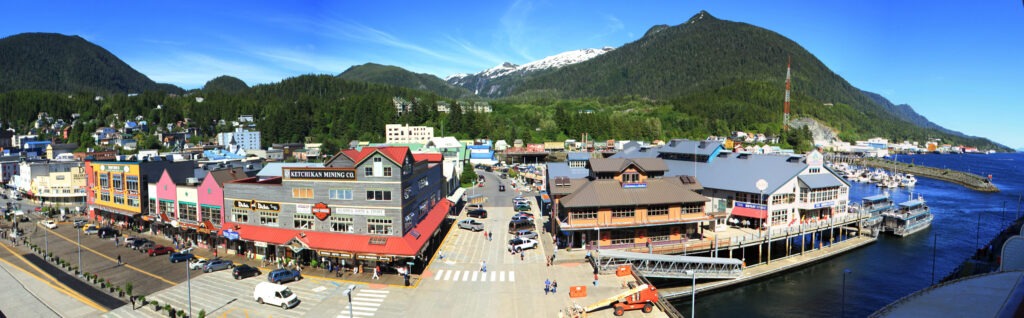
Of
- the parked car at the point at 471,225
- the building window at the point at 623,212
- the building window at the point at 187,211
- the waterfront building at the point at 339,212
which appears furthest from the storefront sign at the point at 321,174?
the building window at the point at 623,212

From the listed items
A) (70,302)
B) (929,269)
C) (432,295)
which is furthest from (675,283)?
(70,302)

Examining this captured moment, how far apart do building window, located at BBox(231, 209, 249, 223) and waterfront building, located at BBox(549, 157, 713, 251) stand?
3068cm

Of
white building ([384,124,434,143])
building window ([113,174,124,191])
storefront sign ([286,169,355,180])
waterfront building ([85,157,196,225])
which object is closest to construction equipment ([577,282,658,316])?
storefront sign ([286,169,355,180])

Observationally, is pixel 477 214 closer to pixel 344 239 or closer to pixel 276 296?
pixel 344 239

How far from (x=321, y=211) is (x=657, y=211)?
109 feet

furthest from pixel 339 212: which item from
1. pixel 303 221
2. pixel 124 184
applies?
pixel 124 184

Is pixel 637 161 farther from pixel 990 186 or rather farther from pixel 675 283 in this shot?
pixel 990 186

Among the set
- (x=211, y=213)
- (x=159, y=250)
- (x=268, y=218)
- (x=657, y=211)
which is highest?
(x=657, y=211)

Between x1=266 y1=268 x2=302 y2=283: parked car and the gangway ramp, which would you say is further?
the gangway ramp

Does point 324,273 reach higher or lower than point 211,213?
lower

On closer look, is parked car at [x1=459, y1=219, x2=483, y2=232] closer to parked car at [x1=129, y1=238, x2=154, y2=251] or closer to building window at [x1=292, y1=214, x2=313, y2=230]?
building window at [x1=292, y1=214, x2=313, y2=230]

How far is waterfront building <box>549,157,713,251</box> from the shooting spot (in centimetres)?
5100

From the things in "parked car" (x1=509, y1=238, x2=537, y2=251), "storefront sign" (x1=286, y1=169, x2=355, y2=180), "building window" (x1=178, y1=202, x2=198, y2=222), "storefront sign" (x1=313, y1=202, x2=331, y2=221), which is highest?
"storefront sign" (x1=286, y1=169, x2=355, y2=180)

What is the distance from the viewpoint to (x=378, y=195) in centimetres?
4388
